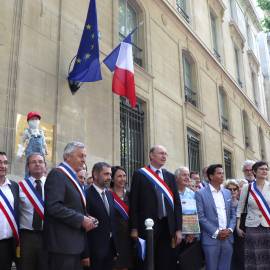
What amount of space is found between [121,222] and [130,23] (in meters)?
8.92

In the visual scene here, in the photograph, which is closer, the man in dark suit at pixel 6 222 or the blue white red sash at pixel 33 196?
the man in dark suit at pixel 6 222

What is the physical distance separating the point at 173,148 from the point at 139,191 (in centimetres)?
800

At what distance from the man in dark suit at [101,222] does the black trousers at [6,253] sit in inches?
32.8

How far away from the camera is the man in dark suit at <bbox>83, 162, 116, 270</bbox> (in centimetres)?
457

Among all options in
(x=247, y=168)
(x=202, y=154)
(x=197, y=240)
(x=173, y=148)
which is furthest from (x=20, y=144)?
(x=202, y=154)

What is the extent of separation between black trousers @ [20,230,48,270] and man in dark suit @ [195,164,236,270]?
2.36 meters

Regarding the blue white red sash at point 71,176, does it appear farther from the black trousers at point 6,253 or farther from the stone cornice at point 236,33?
the stone cornice at point 236,33

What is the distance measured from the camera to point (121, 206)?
205 inches

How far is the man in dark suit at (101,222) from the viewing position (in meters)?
4.57

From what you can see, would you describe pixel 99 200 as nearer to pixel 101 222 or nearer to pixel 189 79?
pixel 101 222

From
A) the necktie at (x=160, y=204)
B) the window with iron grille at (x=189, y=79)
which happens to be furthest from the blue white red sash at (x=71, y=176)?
the window with iron grille at (x=189, y=79)

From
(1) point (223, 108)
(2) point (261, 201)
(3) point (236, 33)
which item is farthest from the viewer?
(3) point (236, 33)

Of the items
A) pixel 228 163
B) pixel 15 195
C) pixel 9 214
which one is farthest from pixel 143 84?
pixel 228 163

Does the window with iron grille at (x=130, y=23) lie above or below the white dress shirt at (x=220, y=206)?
above
